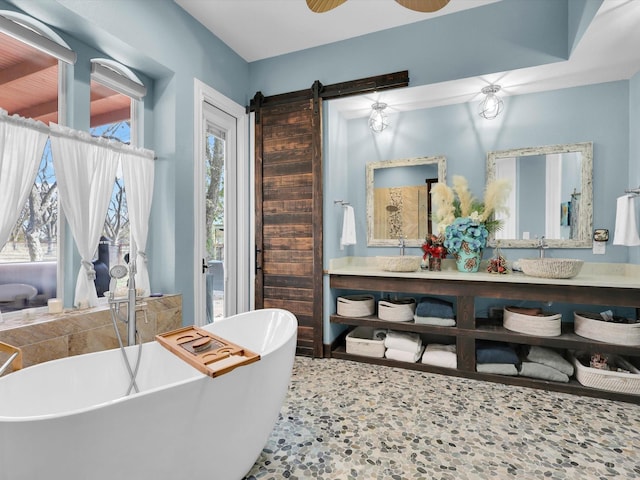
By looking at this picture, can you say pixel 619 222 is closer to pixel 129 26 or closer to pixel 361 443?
pixel 361 443

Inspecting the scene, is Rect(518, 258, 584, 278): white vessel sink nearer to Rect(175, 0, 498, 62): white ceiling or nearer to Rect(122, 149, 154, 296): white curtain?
Rect(175, 0, 498, 62): white ceiling

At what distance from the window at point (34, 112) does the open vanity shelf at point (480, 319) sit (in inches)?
80.7

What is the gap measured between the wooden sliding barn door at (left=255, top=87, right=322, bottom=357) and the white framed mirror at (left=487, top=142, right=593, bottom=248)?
1607mm

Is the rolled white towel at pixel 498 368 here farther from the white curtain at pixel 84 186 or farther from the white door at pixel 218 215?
the white curtain at pixel 84 186

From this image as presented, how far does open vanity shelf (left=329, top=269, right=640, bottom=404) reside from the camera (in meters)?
2.24

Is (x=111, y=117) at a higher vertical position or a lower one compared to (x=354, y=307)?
higher

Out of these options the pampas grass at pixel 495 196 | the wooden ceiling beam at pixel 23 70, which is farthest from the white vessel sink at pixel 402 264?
the wooden ceiling beam at pixel 23 70

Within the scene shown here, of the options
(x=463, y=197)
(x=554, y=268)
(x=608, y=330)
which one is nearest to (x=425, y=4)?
(x=463, y=197)

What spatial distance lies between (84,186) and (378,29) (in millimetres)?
2585

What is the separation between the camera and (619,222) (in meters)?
2.36

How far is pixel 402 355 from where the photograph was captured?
2.80 meters

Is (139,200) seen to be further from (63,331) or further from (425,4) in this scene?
(425,4)

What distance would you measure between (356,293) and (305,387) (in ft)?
4.14

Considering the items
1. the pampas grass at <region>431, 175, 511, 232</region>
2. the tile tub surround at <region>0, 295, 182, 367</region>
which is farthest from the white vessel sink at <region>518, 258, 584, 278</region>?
the tile tub surround at <region>0, 295, 182, 367</region>
